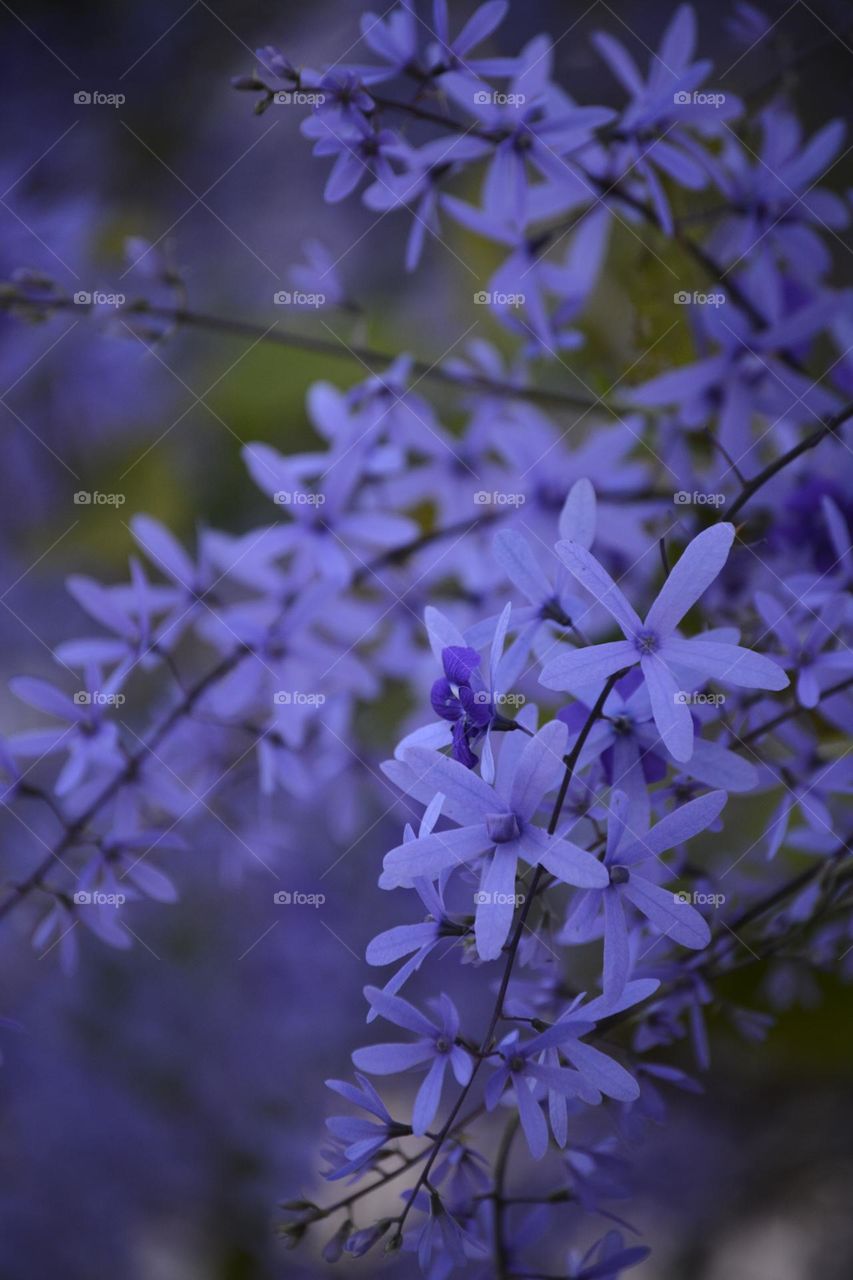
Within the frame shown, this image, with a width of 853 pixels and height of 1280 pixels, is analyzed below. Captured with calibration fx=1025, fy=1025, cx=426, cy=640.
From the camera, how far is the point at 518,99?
1.59ft

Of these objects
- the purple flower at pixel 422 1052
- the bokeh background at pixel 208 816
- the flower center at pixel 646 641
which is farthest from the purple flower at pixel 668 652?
the bokeh background at pixel 208 816

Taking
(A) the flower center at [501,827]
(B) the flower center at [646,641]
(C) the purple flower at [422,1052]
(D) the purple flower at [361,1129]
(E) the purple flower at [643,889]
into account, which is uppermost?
(B) the flower center at [646,641]

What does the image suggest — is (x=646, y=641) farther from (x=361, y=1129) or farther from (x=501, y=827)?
(x=361, y=1129)

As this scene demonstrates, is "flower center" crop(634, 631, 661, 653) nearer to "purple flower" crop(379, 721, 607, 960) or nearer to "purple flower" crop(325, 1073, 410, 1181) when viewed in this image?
"purple flower" crop(379, 721, 607, 960)

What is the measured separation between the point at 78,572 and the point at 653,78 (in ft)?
1.60

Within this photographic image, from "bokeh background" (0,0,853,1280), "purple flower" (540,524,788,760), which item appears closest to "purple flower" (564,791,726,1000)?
"purple flower" (540,524,788,760)

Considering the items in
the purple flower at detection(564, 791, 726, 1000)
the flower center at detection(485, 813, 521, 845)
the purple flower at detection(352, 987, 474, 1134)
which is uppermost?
the flower center at detection(485, 813, 521, 845)

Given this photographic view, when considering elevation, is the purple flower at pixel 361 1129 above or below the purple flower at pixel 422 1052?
below

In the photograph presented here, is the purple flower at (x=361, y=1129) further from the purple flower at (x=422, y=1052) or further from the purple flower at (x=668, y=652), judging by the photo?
the purple flower at (x=668, y=652)

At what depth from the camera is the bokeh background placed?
68cm

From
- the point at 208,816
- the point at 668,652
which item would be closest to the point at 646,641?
the point at 668,652

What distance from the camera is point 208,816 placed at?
24.6 inches

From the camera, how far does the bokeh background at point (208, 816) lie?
68 cm

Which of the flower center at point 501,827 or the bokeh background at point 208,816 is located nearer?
the flower center at point 501,827
